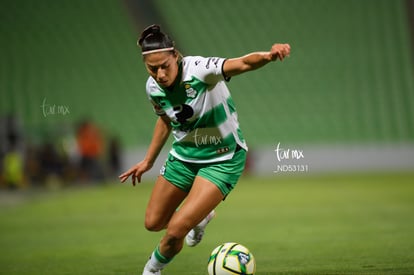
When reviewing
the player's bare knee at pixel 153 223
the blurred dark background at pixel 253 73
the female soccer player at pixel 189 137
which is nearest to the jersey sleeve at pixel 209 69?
the female soccer player at pixel 189 137

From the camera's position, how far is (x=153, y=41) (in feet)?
17.7

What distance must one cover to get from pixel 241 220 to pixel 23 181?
28.7 feet

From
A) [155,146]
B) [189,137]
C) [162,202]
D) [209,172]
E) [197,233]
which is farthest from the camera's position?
[197,233]

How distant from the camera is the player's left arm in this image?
4684 millimetres

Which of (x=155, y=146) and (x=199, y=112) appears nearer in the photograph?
(x=199, y=112)

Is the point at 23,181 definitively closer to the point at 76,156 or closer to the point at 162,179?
the point at 76,156

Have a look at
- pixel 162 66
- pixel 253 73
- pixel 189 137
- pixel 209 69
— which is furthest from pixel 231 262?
pixel 253 73

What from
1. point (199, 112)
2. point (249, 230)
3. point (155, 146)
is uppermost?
point (199, 112)

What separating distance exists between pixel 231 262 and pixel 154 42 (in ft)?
6.15

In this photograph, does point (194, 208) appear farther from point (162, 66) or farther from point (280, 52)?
point (280, 52)

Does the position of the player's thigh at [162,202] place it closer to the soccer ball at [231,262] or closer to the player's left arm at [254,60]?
the soccer ball at [231,262]

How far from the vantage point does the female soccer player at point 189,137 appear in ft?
17.7

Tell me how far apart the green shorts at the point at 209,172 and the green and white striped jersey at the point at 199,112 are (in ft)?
0.19

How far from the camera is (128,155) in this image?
20.7 m
